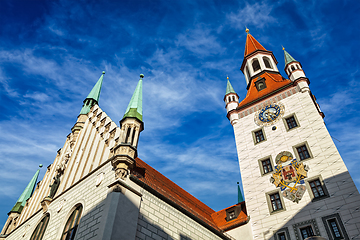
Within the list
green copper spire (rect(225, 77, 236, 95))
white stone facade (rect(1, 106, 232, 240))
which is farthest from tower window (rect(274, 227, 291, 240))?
green copper spire (rect(225, 77, 236, 95))

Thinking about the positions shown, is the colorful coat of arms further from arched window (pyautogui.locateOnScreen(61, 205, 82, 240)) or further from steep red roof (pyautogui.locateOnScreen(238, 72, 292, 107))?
arched window (pyautogui.locateOnScreen(61, 205, 82, 240))

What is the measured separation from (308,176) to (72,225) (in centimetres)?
1295

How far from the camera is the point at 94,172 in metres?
13.1

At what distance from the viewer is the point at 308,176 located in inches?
627

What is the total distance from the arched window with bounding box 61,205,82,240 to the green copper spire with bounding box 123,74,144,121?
5007mm

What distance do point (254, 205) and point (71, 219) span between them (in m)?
11.0

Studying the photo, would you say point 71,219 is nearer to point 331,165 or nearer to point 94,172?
point 94,172

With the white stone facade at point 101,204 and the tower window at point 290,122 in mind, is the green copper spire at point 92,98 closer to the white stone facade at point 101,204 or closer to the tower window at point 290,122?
the white stone facade at point 101,204

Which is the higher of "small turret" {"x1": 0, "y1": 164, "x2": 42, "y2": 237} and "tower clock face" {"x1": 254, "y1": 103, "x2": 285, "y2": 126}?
"tower clock face" {"x1": 254, "y1": 103, "x2": 285, "y2": 126}

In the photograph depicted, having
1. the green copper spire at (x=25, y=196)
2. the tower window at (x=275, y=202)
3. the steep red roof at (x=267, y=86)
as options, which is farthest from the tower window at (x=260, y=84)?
the green copper spire at (x=25, y=196)

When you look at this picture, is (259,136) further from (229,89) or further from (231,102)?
(229,89)

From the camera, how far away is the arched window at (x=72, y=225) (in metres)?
11.7

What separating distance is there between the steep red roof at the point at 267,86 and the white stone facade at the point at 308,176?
1330 millimetres

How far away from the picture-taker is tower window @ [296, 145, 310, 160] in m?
16.9
